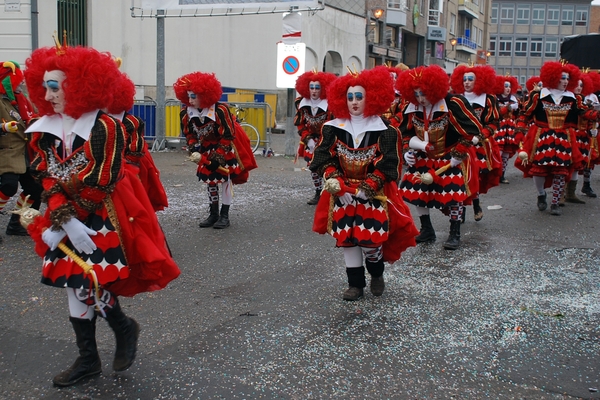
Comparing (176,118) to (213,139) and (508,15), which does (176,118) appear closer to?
(213,139)

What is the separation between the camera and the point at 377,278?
17.9 feet

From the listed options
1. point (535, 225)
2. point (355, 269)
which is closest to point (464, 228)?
point (535, 225)

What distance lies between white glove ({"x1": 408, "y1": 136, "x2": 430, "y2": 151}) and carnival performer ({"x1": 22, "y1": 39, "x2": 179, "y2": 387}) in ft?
12.2

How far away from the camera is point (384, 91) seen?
5035 millimetres

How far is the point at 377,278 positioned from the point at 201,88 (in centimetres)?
342

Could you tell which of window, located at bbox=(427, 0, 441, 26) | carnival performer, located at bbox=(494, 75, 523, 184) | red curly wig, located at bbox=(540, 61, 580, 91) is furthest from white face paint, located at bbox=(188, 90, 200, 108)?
window, located at bbox=(427, 0, 441, 26)

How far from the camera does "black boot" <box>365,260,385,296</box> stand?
213 inches

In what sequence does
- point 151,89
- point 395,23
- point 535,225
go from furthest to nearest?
point 395,23 → point 151,89 → point 535,225

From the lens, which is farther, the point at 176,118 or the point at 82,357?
the point at 176,118

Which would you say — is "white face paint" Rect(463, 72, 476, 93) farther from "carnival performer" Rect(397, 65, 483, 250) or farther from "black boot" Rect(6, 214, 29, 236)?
"black boot" Rect(6, 214, 29, 236)

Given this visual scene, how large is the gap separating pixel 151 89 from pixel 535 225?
1659 cm

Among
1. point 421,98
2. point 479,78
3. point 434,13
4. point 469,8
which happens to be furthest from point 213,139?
point 469,8

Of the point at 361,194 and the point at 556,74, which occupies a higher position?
the point at 556,74

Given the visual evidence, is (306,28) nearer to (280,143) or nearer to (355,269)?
(280,143)
